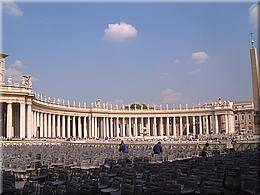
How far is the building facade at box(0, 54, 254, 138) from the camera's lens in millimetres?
69688

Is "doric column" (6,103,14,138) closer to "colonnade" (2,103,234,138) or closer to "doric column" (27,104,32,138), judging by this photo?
"doric column" (27,104,32,138)

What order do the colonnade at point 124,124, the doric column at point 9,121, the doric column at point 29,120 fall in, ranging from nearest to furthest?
the doric column at point 9,121
the doric column at point 29,120
the colonnade at point 124,124

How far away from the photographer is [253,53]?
26797mm

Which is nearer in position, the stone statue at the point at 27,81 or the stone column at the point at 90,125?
Result: the stone statue at the point at 27,81

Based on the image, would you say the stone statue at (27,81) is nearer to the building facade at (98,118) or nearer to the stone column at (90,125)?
the building facade at (98,118)

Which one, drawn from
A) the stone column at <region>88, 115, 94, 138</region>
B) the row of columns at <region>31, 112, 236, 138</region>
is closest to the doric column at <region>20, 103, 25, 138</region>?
the row of columns at <region>31, 112, 236, 138</region>

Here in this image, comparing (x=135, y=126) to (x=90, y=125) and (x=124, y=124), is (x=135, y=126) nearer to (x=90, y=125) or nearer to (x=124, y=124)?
(x=124, y=124)

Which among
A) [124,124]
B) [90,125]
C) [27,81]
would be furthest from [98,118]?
[27,81]

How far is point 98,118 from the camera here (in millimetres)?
105812

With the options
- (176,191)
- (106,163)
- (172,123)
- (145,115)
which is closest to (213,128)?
(172,123)

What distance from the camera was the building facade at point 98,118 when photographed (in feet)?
229

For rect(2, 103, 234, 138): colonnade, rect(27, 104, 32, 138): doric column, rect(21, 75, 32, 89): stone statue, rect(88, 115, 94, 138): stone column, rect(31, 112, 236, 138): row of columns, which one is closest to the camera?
rect(27, 104, 32, 138): doric column

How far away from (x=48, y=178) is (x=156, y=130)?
333 ft

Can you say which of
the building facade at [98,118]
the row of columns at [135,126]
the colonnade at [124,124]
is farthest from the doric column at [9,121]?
the row of columns at [135,126]
